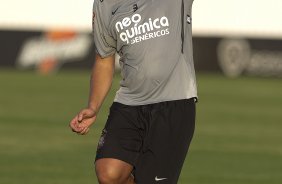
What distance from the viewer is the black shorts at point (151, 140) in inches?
314

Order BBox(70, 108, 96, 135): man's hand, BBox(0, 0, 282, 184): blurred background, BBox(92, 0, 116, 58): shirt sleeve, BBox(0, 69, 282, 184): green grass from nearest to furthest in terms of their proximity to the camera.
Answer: BBox(70, 108, 96, 135): man's hand → BBox(92, 0, 116, 58): shirt sleeve → BBox(0, 69, 282, 184): green grass → BBox(0, 0, 282, 184): blurred background

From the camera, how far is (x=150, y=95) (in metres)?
8.09

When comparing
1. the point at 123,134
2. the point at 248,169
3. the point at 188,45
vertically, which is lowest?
the point at 248,169

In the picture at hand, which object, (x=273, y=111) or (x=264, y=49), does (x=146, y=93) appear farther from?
(x=264, y=49)

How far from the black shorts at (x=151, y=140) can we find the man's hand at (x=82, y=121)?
17 centimetres

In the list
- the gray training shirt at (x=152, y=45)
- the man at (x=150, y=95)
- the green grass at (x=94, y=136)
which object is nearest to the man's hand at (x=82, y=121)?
the man at (x=150, y=95)

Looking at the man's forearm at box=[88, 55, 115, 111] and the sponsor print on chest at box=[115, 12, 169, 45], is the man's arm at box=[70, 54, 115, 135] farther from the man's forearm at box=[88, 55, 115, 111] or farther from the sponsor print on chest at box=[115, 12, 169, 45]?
the sponsor print on chest at box=[115, 12, 169, 45]

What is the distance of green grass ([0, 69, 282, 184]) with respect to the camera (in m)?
12.8

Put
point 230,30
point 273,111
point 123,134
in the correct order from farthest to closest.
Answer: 1. point 230,30
2. point 273,111
3. point 123,134

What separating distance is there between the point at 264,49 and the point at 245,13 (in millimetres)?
2904

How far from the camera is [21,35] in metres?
31.4

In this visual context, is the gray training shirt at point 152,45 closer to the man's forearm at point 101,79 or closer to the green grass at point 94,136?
the man's forearm at point 101,79

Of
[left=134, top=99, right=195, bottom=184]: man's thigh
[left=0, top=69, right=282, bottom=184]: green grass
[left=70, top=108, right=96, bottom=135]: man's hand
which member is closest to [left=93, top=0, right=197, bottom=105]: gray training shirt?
[left=134, top=99, right=195, bottom=184]: man's thigh

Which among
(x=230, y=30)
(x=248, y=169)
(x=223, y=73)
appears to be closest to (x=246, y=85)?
(x=223, y=73)
